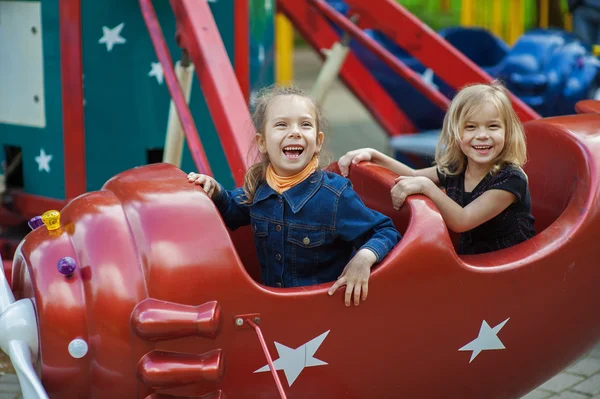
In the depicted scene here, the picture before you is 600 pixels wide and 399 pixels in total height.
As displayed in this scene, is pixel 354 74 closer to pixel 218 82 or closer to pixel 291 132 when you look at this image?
pixel 218 82

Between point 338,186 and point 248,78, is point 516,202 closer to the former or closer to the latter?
point 338,186

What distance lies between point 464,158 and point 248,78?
131 cm

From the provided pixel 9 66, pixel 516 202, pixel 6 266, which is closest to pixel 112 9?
pixel 9 66

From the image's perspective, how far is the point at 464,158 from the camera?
2266 millimetres

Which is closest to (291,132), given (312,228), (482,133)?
(312,228)

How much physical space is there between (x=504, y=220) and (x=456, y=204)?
20 centimetres

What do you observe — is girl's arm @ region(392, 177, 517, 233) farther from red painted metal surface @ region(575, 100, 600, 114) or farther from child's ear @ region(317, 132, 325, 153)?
red painted metal surface @ region(575, 100, 600, 114)

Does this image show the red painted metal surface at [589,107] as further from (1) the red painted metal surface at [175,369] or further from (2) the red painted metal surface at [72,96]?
(2) the red painted metal surface at [72,96]

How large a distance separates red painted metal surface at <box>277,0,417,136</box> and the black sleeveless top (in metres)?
2.10

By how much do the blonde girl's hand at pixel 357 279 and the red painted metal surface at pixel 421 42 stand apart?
188 centimetres

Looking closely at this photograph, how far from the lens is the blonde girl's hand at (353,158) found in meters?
2.20

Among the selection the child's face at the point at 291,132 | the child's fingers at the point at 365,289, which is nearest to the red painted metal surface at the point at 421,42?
the child's face at the point at 291,132

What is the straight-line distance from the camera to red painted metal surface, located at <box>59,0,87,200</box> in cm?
309

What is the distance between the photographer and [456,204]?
200cm
